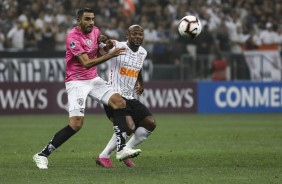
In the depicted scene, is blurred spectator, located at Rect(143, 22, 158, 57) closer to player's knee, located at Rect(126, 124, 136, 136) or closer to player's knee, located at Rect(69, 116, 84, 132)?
player's knee, located at Rect(126, 124, 136, 136)

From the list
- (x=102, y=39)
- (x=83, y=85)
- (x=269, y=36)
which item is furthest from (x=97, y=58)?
(x=269, y=36)

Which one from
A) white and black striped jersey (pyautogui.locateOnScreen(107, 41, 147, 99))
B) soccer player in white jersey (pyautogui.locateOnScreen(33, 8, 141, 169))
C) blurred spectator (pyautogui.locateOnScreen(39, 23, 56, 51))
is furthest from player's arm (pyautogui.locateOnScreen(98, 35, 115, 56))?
blurred spectator (pyautogui.locateOnScreen(39, 23, 56, 51))

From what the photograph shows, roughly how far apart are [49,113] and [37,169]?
48.3 feet

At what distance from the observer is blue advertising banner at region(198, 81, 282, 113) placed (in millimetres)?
26438

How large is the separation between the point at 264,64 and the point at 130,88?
50.9ft

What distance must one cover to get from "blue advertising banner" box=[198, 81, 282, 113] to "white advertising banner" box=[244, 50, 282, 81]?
16.2 inches

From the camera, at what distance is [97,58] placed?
11.2 m

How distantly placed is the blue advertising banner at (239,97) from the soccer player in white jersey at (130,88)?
47.4 ft

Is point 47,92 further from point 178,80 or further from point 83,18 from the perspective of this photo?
point 83,18

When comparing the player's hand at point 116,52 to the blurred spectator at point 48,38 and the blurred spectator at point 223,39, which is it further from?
the blurred spectator at point 223,39

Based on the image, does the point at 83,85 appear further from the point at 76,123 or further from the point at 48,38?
the point at 48,38

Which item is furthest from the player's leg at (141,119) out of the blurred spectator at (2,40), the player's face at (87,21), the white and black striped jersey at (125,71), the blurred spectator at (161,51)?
the blurred spectator at (161,51)

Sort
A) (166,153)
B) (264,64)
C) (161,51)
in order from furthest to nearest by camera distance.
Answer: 1. (264,64)
2. (161,51)
3. (166,153)

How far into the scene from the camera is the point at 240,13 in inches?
1149
